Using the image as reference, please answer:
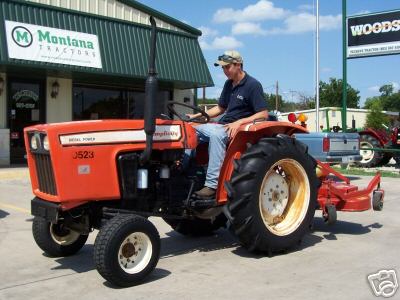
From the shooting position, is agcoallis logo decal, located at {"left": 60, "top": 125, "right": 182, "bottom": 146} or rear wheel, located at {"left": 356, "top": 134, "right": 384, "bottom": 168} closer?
agcoallis logo decal, located at {"left": 60, "top": 125, "right": 182, "bottom": 146}

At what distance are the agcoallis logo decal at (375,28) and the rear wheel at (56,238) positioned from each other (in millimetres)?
13002

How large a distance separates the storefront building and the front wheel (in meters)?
9.47

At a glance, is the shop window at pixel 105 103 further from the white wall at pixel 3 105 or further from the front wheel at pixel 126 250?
the front wheel at pixel 126 250

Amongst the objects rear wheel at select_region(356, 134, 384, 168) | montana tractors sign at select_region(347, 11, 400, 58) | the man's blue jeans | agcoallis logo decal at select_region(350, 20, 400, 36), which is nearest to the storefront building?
montana tractors sign at select_region(347, 11, 400, 58)

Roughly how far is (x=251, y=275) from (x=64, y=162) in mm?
1861

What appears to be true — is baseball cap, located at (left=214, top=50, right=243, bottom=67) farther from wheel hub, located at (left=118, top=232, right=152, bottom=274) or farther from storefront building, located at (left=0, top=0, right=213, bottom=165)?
storefront building, located at (left=0, top=0, right=213, bottom=165)

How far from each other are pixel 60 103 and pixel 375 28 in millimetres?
9703

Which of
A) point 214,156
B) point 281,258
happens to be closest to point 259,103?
point 214,156

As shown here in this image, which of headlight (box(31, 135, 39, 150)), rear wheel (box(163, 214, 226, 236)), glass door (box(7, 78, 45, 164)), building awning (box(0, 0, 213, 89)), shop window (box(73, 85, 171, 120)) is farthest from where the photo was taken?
shop window (box(73, 85, 171, 120))

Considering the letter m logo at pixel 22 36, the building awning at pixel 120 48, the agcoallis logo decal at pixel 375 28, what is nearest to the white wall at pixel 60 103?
the building awning at pixel 120 48

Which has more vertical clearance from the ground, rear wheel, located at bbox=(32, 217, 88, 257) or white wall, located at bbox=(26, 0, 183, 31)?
white wall, located at bbox=(26, 0, 183, 31)

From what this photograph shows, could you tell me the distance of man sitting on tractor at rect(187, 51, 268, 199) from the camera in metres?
5.14

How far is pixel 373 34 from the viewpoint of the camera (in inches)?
624

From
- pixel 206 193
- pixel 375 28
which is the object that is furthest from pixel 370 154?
pixel 206 193
